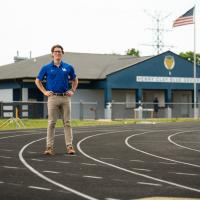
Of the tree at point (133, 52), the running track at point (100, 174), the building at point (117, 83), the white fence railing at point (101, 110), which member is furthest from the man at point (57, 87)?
the tree at point (133, 52)

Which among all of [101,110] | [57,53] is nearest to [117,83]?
[101,110]

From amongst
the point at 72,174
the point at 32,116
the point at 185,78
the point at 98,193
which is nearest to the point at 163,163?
the point at 72,174

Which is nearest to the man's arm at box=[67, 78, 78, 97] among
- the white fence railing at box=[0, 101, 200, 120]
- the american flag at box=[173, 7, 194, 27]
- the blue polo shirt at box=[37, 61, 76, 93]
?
the blue polo shirt at box=[37, 61, 76, 93]

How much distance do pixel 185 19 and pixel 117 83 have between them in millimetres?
6896

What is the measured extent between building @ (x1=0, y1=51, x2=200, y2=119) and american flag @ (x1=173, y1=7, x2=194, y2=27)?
14.8 feet

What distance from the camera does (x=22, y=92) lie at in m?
41.0

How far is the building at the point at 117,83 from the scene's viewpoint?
41.2 meters

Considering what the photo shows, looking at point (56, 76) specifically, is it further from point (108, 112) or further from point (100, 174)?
point (108, 112)

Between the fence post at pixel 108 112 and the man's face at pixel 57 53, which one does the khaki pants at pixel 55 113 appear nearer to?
the man's face at pixel 57 53

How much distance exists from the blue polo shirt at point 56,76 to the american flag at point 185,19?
97.6 ft

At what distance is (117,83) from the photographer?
4247 centimetres

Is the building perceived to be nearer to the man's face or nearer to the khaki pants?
the khaki pants

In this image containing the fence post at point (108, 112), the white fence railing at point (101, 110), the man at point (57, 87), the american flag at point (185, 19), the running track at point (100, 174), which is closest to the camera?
the running track at point (100, 174)

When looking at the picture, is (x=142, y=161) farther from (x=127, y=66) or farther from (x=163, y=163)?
(x=127, y=66)
